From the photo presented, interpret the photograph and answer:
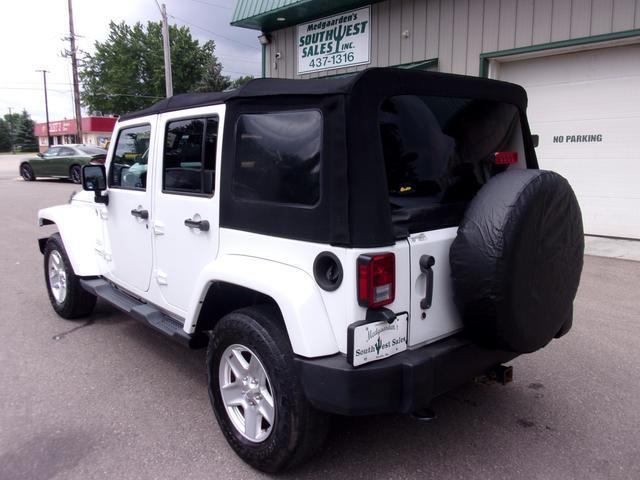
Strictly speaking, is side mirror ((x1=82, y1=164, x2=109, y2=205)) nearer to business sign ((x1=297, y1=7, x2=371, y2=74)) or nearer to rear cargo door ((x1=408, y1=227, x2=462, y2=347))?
rear cargo door ((x1=408, y1=227, x2=462, y2=347))

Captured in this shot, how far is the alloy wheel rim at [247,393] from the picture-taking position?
266cm

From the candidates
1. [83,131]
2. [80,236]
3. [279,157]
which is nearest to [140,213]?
[80,236]

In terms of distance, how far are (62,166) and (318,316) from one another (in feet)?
69.6

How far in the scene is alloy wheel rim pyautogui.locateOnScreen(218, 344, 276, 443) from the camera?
2.66 m

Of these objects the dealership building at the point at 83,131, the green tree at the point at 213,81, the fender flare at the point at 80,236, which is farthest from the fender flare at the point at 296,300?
the green tree at the point at 213,81

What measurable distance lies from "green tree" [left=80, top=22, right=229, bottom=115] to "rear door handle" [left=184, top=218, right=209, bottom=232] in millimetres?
52686

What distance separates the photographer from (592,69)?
813cm

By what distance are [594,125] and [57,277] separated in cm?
790

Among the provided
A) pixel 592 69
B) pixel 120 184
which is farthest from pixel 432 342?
pixel 592 69

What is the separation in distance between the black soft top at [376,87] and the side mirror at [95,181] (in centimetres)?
117

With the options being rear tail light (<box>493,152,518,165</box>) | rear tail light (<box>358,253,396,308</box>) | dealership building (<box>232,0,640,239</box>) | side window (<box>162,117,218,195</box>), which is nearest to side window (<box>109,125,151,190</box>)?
side window (<box>162,117,218,195</box>)

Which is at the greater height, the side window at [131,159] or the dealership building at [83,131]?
the dealership building at [83,131]

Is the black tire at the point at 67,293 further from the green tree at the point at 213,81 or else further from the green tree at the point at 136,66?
the green tree at the point at 136,66

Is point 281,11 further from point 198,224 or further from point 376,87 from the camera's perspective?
point 376,87
